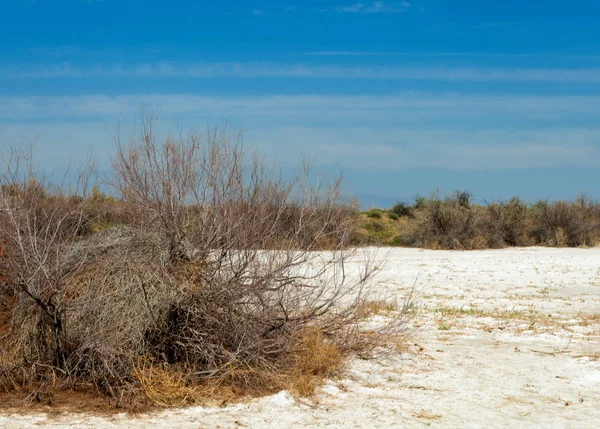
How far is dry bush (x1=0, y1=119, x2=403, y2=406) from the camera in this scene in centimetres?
758

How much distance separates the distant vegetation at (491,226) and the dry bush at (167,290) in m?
19.7

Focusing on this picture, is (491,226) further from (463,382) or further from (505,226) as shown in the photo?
(463,382)

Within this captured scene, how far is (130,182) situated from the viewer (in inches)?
330

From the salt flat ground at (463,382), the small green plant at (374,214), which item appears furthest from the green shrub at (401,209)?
the salt flat ground at (463,382)

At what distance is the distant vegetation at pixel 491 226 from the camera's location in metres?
30.1

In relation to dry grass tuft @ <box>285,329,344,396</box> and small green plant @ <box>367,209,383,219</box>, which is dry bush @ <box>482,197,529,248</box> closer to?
small green plant @ <box>367,209,383,219</box>

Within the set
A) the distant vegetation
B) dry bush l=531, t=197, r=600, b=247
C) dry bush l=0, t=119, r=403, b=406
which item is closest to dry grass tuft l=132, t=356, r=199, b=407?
dry bush l=0, t=119, r=403, b=406

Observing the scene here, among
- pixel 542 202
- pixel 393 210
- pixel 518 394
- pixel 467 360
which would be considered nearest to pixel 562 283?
pixel 467 360

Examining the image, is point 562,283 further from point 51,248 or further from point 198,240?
point 51,248

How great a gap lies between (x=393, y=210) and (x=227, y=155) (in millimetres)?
36820

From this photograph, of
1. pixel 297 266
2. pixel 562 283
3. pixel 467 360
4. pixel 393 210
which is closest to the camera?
pixel 297 266

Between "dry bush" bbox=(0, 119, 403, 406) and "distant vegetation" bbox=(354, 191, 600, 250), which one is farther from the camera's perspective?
"distant vegetation" bbox=(354, 191, 600, 250)

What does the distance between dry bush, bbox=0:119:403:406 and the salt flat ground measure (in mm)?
501

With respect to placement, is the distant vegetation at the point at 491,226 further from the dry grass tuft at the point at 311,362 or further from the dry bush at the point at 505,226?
the dry grass tuft at the point at 311,362
